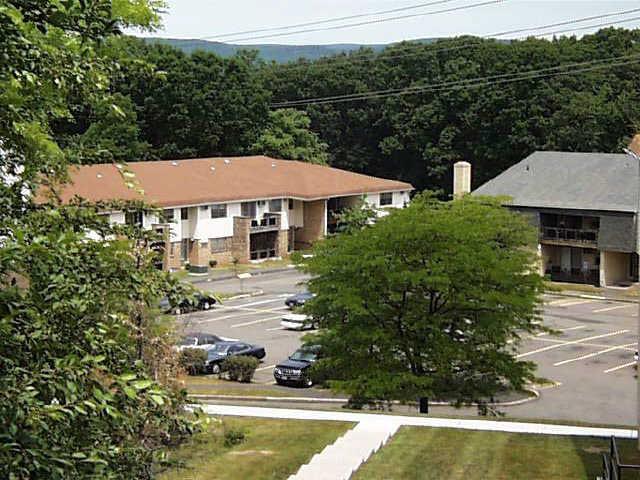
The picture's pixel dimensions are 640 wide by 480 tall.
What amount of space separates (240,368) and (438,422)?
1096cm

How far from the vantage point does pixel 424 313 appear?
83.4ft

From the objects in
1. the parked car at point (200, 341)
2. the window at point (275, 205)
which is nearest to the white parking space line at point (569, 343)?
the parked car at point (200, 341)

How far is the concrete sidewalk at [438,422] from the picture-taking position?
20.3m

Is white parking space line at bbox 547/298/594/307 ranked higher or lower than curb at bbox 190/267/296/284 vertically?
lower

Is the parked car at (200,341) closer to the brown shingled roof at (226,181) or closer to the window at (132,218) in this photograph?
the brown shingled roof at (226,181)

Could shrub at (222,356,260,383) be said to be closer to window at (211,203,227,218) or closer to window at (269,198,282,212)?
window at (211,203,227,218)

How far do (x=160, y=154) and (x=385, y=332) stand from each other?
4655cm

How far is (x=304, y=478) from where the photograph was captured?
1606 centimetres

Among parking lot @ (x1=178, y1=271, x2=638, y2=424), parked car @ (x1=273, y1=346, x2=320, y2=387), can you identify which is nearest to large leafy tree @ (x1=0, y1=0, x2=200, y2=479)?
parking lot @ (x1=178, y1=271, x2=638, y2=424)

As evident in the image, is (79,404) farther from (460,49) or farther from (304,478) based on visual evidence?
(460,49)

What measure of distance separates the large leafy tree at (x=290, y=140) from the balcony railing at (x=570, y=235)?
75.2 feet

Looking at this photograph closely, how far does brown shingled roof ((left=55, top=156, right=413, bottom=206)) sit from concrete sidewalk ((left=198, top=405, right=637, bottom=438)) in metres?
29.5

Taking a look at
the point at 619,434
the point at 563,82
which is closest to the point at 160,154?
the point at 563,82

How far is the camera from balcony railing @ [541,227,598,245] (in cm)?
5369
